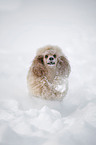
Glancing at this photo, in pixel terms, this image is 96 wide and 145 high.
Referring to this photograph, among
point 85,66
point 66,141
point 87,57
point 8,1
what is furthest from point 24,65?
point 8,1

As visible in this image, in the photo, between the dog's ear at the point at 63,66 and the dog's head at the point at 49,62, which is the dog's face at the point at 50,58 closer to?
the dog's head at the point at 49,62

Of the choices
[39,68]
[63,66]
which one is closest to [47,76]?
[39,68]

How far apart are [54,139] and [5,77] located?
240 cm

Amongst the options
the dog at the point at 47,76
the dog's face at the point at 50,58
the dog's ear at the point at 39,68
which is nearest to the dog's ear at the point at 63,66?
the dog at the point at 47,76

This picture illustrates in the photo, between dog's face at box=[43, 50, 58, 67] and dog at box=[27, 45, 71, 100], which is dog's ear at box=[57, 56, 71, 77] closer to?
dog at box=[27, 45, 71, 100]

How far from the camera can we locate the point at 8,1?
20.1 m

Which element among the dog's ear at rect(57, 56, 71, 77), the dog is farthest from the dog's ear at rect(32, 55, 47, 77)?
the dog's ear at rect(57, 56, 71, 77)

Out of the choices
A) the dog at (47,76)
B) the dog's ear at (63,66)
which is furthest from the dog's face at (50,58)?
the dog's ear at (63,66)

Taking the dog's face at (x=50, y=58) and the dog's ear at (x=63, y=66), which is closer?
the dog's face at (x=50, y=58)

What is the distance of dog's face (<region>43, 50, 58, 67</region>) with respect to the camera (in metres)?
2.06

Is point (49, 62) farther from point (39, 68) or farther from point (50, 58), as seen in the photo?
point (39, 68)

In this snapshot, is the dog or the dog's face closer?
the dog's face

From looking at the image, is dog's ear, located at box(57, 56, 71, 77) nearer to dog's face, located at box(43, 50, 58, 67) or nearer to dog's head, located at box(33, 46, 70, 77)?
dog's head, located at box(33, 46, 70, 77)

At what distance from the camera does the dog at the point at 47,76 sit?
220cm
